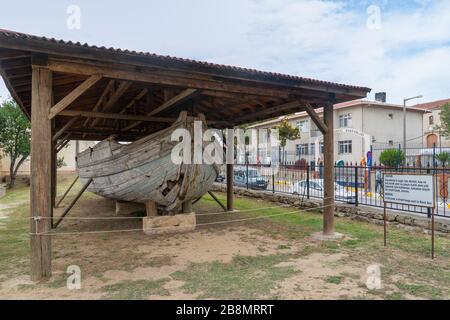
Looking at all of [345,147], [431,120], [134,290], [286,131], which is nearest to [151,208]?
[134,290]

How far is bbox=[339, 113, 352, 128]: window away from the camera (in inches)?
1063

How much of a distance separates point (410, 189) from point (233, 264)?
11.7ft

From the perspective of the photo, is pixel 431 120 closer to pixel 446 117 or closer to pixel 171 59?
pixel 446 117

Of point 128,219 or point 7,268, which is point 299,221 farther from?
point 7,268

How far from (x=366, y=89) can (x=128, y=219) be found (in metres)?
7.16

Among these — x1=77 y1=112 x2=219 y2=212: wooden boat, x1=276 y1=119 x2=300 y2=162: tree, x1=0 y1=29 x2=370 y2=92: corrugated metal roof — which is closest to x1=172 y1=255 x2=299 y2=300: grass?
x1=77 y1=112 x2=219 y2=212: wooden boat

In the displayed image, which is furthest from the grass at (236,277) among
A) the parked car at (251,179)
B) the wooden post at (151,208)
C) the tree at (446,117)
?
the tree at (446,117)

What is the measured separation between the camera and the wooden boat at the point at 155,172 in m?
6.73

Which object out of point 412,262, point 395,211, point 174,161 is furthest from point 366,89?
point 174,161

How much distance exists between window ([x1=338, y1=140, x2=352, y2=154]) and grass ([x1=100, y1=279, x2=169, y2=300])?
2472cm

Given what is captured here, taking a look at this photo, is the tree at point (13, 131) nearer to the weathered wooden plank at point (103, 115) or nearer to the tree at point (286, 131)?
the weathered wooden plank at point (103, 115)

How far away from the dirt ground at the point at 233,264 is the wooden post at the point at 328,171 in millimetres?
488

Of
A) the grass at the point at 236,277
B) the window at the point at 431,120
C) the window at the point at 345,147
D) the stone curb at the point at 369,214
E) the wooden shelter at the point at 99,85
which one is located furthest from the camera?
the window at the point at 431,120

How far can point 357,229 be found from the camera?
24.6 feet
